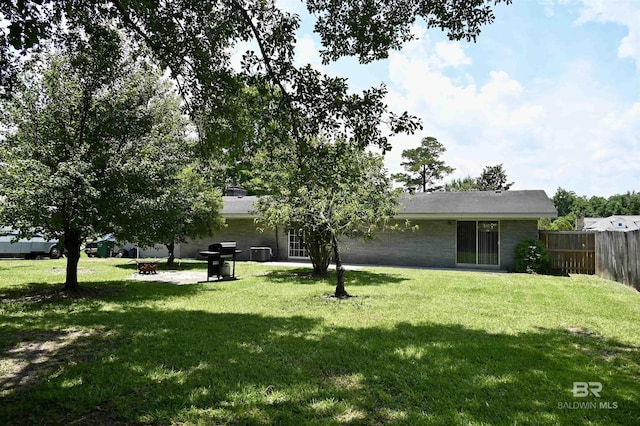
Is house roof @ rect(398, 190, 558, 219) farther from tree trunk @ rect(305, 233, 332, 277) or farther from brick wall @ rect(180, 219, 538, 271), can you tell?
tree trunk @ rect(305, 233, 332, 277)

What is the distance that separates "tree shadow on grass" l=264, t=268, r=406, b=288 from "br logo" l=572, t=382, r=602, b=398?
7.70 metres

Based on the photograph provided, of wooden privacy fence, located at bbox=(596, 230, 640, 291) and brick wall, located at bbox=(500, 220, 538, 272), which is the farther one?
brick wall, located at bbox=(500, 220, 538, 272)

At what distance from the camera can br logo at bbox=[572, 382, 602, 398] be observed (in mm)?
4004

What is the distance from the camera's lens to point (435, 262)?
743 inches

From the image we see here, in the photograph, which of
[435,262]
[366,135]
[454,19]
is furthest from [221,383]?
[435,262]

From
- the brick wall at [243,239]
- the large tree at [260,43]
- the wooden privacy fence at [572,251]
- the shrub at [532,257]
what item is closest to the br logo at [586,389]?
the large tree at [260,43]

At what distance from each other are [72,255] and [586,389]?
437 inches

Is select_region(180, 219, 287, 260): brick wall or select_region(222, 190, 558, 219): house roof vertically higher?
select_region(222, 190, 558, 219): house roof

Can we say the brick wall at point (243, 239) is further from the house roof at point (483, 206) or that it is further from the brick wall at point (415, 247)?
the house roof at point (483, 206)

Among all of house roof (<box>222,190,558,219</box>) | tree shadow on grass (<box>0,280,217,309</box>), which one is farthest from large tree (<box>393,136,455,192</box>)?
tree shadow on grass (<box>0,280,217,309</box>)

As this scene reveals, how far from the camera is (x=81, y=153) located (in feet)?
30.2

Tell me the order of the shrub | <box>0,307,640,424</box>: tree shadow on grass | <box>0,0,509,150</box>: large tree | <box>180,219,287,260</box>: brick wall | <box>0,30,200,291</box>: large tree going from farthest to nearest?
<box>180,219,287,260</box>: brick wall < the shrub < <box>0,30,200,291</box>: large tree < <box>0,0,509,150</box>: large tree < <box>0,307,640,424</box>: tree shadow on grass

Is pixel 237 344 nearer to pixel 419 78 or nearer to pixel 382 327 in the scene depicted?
pixel 382 327

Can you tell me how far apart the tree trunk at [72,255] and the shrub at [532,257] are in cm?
1562
